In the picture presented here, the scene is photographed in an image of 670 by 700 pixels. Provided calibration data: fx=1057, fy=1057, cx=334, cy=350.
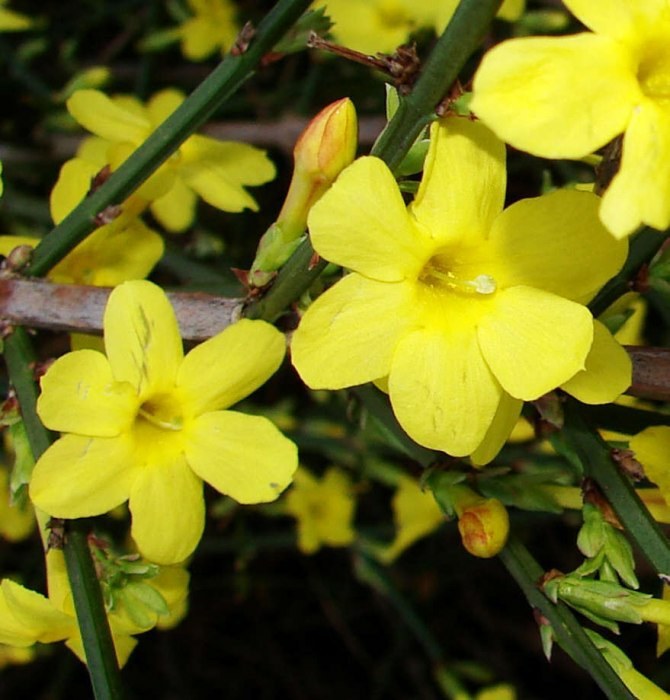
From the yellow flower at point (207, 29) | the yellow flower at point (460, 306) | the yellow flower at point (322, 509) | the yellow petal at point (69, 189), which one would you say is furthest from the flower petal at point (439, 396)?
the yellow flower at point (207, 29)

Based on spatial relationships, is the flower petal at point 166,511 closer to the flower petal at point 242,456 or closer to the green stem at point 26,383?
the flower petal at point 242,456

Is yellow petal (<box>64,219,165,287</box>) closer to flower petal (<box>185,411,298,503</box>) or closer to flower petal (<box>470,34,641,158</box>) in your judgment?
flower petal (<box>185,411,298,503</box>)

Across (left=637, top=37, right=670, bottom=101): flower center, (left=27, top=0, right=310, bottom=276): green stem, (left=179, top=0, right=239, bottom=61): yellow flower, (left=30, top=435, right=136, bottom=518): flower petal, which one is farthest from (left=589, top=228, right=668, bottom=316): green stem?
(left=179, top=0, right=239, bottom=61): yellow flower

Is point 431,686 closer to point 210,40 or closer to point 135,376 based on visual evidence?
point 210,40

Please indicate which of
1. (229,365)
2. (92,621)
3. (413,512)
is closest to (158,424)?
(229,365)

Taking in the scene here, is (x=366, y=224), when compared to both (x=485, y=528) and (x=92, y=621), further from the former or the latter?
(x=92, y=621)
